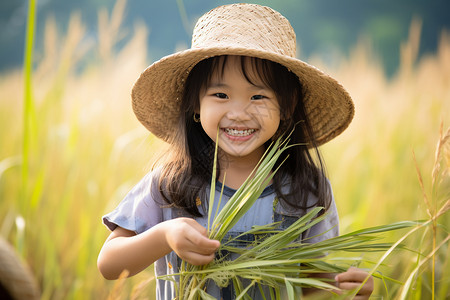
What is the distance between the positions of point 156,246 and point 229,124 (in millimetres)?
397

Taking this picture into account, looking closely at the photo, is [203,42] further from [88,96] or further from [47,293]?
[88,96]

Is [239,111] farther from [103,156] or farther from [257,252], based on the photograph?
[103,156]

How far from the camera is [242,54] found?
127cm

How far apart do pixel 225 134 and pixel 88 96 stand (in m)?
1.73

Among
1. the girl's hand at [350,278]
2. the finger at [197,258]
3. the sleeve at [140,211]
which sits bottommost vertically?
the girl's hand at [350,278]

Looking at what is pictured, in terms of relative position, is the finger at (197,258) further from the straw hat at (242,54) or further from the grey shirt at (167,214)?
the straw hat at (242,54)

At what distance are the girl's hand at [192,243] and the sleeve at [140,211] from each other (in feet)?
1.09

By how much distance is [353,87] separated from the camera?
3.47 metres

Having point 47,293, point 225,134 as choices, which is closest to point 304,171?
point 225,134

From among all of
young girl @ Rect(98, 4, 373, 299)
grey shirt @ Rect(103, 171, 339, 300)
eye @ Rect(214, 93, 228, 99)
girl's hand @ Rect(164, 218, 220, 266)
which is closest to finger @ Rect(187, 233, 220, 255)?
girl's hand @ Rect(164, 218, 220, 266)

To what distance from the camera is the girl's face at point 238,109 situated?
1.33m

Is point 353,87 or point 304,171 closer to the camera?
point 304,171

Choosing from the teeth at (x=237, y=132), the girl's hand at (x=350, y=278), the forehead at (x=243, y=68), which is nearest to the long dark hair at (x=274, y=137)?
the forehead at (x=243, y=68)

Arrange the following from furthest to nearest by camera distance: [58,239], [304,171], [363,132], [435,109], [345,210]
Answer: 1. [435,109]
2. [363,132]
3. [345,210]
4. [58,239]
5. [304,171]
